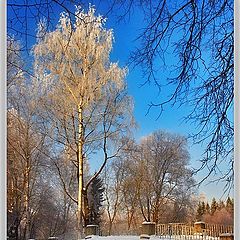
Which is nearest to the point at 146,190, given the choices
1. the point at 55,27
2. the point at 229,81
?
the point at 229,81

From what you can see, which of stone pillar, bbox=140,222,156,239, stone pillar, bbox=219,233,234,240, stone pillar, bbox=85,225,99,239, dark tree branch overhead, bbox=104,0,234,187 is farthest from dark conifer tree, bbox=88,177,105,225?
stone pillar, bbox=219,233,234,240

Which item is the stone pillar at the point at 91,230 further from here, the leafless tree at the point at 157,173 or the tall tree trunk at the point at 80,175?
the leafless tree at the point at 157,173

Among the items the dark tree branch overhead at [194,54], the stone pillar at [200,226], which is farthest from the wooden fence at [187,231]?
the dark tree branch overhead at [194,54]

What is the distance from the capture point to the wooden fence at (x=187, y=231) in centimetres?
219

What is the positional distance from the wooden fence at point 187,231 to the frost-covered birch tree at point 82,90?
332 millimetres

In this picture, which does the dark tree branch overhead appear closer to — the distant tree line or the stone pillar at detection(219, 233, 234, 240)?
the distant tree line

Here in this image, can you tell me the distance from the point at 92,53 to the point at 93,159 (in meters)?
0.44

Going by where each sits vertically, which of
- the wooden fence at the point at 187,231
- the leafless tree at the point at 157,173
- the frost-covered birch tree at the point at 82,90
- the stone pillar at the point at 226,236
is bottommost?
the stone pillar at the point at 226,236

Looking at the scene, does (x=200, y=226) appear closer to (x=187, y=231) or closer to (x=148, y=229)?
(x=187, y=231)

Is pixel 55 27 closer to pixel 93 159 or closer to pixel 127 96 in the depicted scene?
pixel 127 96

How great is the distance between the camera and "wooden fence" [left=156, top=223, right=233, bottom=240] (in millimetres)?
2186

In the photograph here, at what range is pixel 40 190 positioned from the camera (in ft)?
7.16

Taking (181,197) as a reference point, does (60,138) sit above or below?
above

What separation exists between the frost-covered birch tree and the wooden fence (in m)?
0.33
